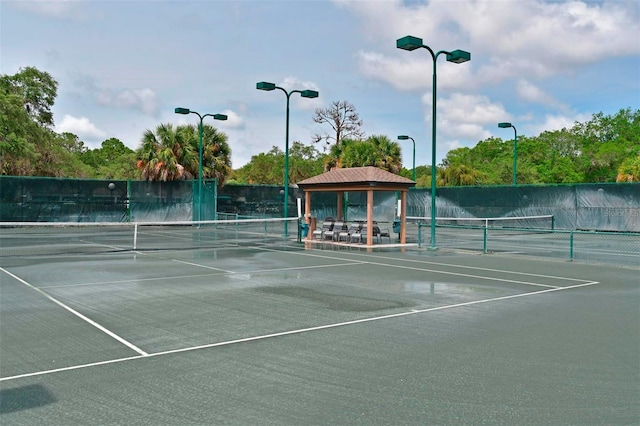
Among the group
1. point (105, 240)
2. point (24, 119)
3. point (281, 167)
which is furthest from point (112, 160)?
point (105, 240)

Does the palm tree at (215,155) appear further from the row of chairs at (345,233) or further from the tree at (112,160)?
the tree at (112,160)

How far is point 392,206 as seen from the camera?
42.6 metres

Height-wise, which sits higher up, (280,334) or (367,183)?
(367,183)

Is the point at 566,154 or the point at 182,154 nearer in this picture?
the point at 182,154

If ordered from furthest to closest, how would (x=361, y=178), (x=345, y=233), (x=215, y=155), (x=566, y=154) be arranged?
(x=566, y=154), (x=215, y=155), (x=345, y=233), (x=361, y=178)

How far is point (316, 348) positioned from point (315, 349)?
0.16ft

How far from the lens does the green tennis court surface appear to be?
5145 mm

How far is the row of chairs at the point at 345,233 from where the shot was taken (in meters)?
24.3

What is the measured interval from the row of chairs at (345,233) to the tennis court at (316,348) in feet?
32.4

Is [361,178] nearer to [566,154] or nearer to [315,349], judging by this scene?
[315,349]

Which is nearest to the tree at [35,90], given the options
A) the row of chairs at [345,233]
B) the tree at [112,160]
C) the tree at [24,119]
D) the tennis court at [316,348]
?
the tree at [24,119]

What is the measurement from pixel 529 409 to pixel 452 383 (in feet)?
2.84

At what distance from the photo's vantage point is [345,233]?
24922mm

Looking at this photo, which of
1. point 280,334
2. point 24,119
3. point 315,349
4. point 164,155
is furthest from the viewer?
point 24,119
